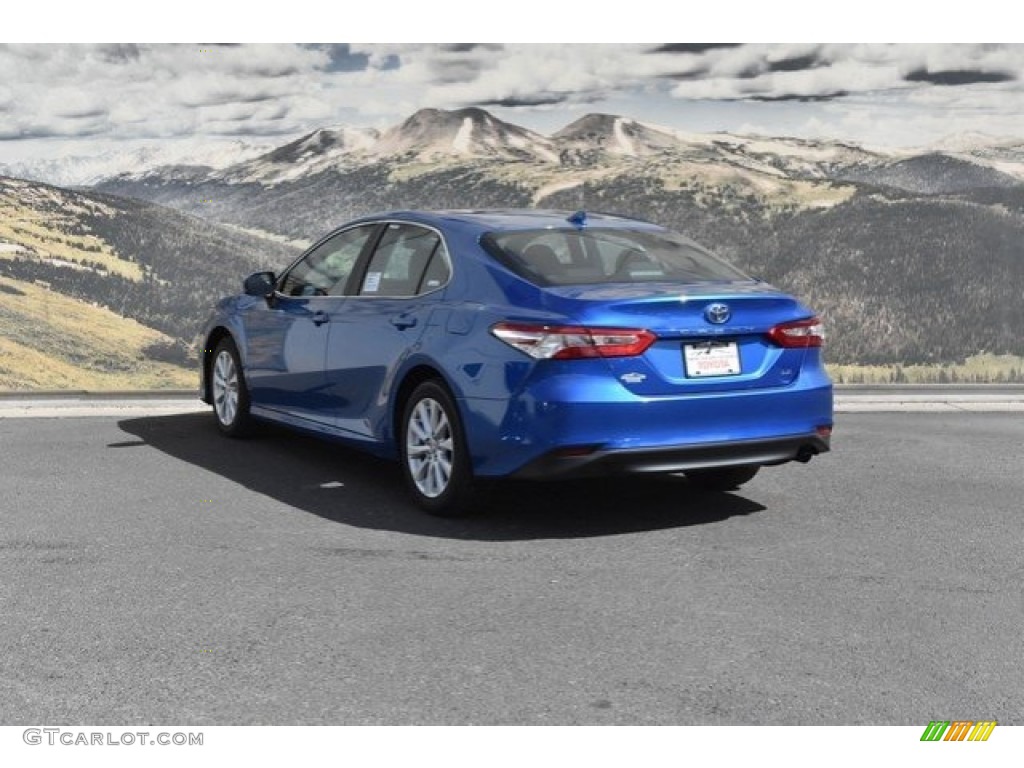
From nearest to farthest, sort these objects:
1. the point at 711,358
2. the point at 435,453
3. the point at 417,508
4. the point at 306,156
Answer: the point at 711,358
the point at 435,453
the point at 417,508
the point at 306,156

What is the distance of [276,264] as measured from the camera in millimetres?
16016

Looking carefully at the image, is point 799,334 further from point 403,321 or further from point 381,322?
point 381,322

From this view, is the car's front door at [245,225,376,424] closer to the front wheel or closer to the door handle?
the door handle

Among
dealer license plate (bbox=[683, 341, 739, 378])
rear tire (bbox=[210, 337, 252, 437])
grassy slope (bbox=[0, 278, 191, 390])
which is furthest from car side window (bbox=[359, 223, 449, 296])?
grassy slope (bbox=[0, 278, 191, 390])

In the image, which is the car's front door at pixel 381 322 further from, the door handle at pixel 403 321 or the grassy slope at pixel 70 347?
the grassy slope at pixel 70 347

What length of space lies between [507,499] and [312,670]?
3230 mm

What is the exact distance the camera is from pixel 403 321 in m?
7.82

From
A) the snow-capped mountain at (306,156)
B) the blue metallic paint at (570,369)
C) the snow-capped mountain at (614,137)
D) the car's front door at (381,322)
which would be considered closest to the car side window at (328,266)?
the car's front door at (381,322)

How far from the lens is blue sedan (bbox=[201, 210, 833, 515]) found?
686cm

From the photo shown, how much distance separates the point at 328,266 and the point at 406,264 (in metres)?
1.02

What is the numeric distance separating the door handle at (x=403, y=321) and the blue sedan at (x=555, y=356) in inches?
0.6

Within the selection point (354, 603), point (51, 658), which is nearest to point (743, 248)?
point (354, 603)

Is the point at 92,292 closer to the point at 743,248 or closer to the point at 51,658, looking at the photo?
the point at 743,248
